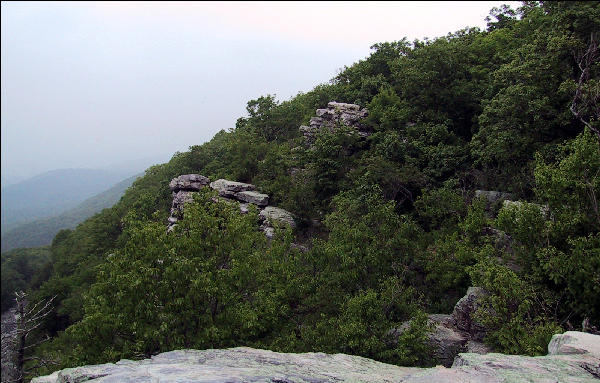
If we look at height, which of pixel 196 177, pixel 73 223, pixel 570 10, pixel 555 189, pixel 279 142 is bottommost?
pixel 73 223

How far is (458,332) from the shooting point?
49.8 feet

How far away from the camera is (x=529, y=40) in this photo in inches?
1086

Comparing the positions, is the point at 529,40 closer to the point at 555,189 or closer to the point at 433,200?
the point at 433,200

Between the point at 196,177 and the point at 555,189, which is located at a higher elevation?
the point at 196,177

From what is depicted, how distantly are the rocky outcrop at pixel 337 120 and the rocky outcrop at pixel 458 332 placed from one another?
19.0 m

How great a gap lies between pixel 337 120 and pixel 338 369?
27.7 meters

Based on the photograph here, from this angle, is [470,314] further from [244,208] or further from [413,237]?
[244,208]

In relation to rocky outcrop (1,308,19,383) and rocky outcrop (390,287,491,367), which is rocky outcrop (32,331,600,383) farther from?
rocky outcrop (1,308,19,383)

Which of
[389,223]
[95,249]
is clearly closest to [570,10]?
[389,223]

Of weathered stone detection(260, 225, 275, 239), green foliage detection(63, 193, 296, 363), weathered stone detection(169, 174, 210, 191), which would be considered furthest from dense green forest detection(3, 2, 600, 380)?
weathered stone detection(169, 174, 210, 191)

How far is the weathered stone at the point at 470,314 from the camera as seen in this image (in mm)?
14805

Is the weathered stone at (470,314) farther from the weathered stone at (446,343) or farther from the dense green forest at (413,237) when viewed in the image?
the dense green forest at (413,237)

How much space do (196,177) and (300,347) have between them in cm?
2362

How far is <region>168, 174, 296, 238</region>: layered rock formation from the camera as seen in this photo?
1148 inches
